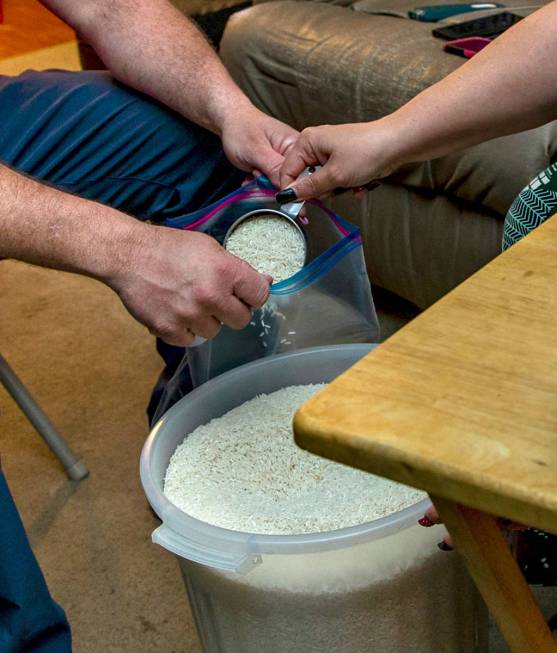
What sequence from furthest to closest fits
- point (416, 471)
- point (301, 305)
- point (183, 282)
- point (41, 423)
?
1. point (41, 423)
2. point (301, 305)
3. point (183, 282)
4. point (416, 471)

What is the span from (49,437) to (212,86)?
59cm

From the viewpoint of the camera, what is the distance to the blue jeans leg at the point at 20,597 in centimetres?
87

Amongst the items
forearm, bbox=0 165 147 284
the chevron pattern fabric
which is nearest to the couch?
the chevron pattern fabric

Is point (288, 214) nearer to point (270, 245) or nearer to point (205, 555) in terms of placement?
point (270, 245)

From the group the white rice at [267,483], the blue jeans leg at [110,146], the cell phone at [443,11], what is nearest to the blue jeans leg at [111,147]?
the blue jeans leg at [110,146]

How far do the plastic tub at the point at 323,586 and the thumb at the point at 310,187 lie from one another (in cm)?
30

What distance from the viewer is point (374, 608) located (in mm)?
823

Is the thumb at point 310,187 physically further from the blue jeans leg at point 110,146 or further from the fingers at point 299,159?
the blue jeans leg at point 110,146

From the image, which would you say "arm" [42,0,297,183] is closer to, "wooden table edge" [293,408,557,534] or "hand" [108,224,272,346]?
"hand" [108,224,272,346]

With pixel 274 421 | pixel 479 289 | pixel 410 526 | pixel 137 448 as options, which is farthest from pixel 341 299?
pixel 137 448

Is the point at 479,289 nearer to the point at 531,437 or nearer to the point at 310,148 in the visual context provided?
the point at 531,437

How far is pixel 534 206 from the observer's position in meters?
0.94

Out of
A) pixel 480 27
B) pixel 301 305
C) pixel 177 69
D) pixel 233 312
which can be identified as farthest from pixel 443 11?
pixel 233 312

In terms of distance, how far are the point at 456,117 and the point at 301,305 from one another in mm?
259
